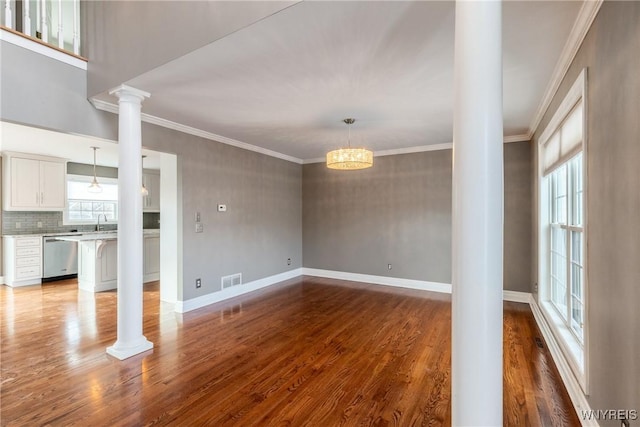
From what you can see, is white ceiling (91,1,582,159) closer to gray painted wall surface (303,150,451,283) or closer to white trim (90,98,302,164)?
white trim (90,98,302,164)

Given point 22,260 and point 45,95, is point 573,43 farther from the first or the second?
point 22,260

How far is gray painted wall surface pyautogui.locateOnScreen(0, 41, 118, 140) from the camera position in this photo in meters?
2.59

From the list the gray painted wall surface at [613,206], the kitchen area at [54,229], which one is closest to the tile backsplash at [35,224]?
the kitchen area at [54,229]

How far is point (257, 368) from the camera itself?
8.71 ft

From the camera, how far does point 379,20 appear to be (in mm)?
1896

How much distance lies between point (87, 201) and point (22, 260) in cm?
190

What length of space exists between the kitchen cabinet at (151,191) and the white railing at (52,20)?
3.86 m

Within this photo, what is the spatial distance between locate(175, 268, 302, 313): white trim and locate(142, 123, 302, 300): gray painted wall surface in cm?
8

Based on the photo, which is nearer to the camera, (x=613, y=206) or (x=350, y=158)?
(x=613, y=206)

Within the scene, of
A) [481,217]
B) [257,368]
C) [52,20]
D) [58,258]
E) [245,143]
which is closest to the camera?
[481,217]

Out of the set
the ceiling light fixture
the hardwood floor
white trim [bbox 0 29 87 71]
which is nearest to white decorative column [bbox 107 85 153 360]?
the hardwood floor

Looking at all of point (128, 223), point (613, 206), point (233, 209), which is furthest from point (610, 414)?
Answer: point (233, 209)

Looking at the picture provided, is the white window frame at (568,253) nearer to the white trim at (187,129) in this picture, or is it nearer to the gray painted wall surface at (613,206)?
the gray painted wall surface at (613,206)

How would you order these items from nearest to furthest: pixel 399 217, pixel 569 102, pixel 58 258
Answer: pixel 569 102
pixel 399 217
pixel 58 258
